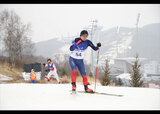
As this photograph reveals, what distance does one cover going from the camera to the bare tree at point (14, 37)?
6.58m

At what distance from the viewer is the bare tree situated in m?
6.58

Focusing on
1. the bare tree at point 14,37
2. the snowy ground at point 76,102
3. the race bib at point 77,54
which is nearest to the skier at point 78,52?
the race bib at point 77,54

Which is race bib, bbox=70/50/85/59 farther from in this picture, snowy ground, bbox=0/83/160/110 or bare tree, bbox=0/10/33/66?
bare tree, bbox=0/10/33/66

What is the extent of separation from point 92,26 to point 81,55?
3.14 metres

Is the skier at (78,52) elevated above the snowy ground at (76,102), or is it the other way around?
the skier at (78,52)

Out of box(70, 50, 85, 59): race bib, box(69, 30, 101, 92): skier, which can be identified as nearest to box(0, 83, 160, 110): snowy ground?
box(69, 30, 101, 92): skier

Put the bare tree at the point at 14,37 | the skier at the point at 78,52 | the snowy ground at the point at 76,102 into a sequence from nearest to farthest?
the snowy ground at the point at 76,102, the skier at the point at 78,52, the bare tree at the point at 14,37

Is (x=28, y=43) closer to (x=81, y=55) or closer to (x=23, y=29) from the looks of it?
(x=23, y=29)

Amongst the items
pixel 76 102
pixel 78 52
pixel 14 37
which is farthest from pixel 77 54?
pixel 14 37

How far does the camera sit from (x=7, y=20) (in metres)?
6.58

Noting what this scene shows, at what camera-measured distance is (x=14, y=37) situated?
8211 millimetres

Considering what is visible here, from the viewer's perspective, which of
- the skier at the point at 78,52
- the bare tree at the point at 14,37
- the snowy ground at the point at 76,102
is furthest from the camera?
the bare tree at the point at 14,37

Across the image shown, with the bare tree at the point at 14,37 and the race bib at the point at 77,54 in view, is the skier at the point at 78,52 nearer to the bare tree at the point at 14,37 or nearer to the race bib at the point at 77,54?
the race bib at the point at 77,54

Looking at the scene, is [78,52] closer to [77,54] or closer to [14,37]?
[77,54]
